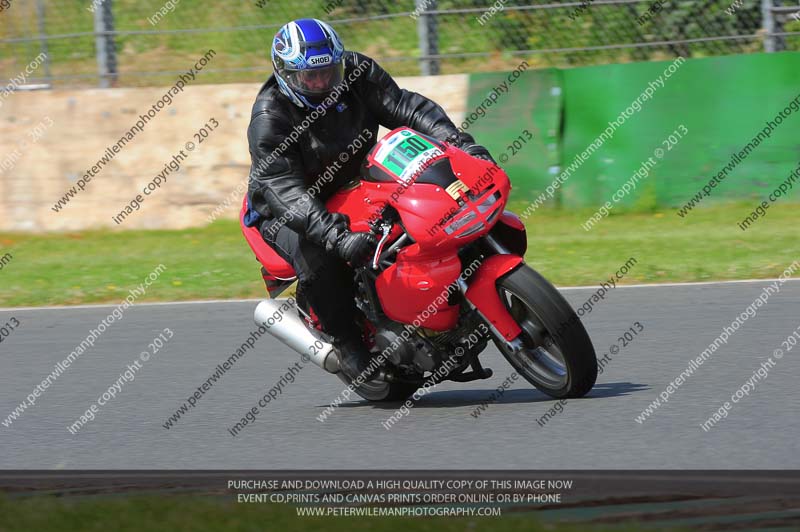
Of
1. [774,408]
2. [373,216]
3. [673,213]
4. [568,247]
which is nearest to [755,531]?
[774,408]

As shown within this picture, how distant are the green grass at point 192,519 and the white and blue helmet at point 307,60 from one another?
2.14 metres

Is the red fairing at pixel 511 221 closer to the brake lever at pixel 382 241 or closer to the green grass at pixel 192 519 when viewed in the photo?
the brake lever at pixel 382 241

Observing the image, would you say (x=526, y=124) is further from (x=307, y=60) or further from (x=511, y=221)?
(x=307, y=60)

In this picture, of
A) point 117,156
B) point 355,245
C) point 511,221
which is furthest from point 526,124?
point 355,245

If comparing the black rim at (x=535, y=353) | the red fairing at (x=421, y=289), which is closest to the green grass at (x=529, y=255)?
the black rim at (x=535, y=353)

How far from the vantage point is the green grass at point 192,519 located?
405 cm

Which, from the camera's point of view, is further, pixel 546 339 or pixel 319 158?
pixel 319 158

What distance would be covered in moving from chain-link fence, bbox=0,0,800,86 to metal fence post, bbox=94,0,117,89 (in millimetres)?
Answer: 11

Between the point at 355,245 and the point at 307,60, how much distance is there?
0.92 meters

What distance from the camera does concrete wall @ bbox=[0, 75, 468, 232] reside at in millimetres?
13594

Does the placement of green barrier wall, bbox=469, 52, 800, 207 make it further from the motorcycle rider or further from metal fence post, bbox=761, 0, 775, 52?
the motorcycle rider

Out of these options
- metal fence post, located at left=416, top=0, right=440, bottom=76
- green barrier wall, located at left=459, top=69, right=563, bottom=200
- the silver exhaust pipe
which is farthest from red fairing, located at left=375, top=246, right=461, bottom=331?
metal fence post, located at left=416, top=0, right=440, bottom=76

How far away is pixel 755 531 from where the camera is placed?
383 centimetres

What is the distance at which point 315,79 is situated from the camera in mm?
5855
